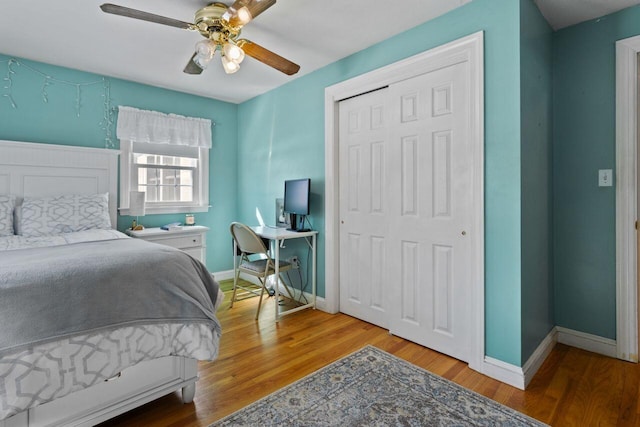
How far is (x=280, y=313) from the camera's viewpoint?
3.16m

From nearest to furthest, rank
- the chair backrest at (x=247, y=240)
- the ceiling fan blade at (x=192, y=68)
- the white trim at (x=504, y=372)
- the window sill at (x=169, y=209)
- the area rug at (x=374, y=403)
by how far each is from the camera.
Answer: the area rug at (x=374, y=403) < the white trim at (x=504, y=372) < the ceiling fan blade at (x=192, y=68) < the chair backrest at (x=247, y=240) < the window sill at (x=169, y=209)

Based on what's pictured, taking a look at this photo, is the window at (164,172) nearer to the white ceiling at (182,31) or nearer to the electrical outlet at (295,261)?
the white ceiling at (182,31)

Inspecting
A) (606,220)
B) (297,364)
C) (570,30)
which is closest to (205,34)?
(297,364)

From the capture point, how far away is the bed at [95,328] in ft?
4.14

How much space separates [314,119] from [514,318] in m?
2.50

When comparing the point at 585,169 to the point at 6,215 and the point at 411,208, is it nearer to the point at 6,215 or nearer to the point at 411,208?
the point at 411,208

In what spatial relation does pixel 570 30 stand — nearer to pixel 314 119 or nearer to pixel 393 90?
pixel 393 90

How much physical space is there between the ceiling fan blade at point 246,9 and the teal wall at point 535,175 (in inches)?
61.5

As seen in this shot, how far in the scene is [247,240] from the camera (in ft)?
10.2

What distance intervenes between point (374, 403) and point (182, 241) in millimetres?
2744

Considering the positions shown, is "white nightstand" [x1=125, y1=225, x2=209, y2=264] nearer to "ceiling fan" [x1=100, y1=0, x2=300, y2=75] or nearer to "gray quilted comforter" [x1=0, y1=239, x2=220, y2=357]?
"gray quilted comforter" [x1=0, y1=239, x2=220, y2=357]

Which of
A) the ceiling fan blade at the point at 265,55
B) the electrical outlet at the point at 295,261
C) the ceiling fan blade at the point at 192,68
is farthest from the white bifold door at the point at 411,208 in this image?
the ceiling fan blade at the point at 192,68

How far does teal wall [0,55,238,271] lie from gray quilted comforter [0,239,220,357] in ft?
6.19

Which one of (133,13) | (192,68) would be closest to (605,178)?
(192,68)
